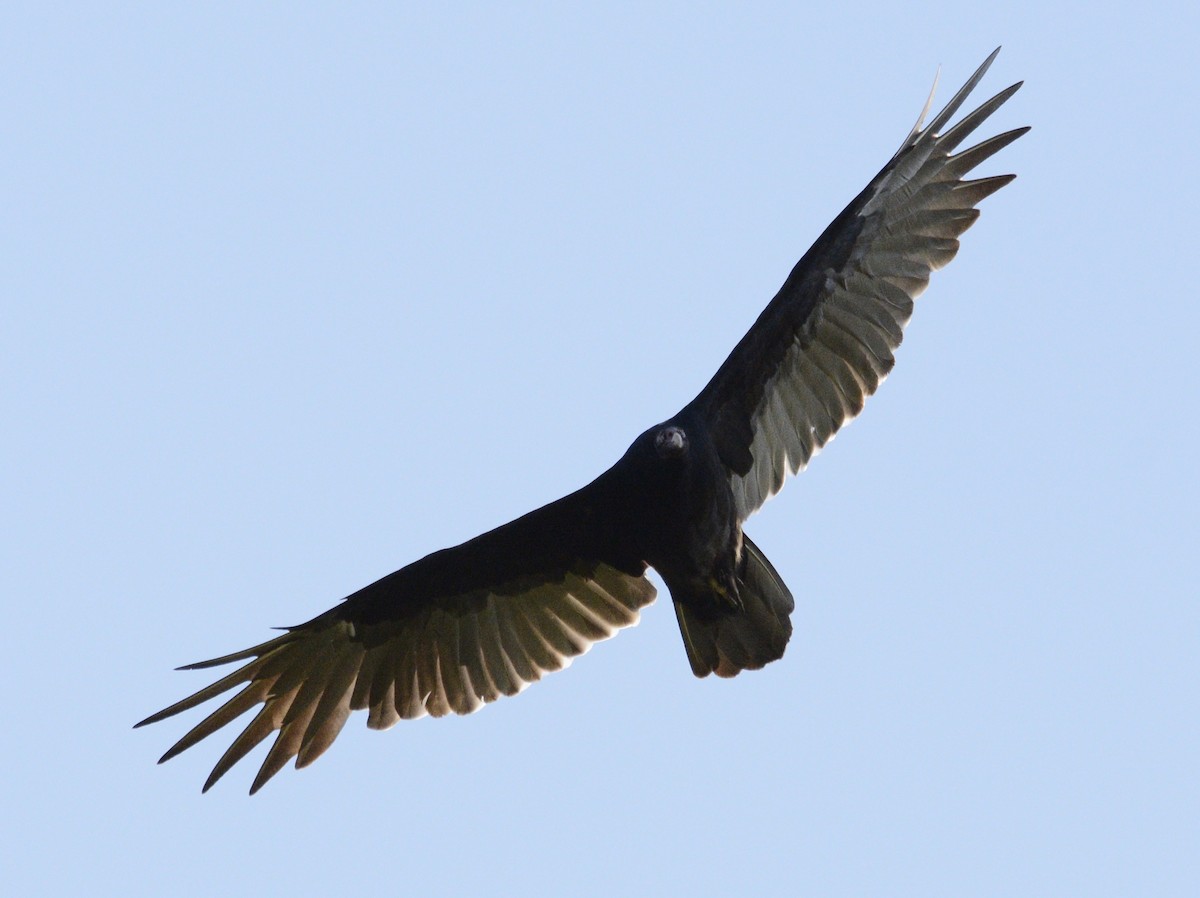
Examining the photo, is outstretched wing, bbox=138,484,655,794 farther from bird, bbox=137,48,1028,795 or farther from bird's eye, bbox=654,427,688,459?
bird's eye, bbox=654,427,688,459

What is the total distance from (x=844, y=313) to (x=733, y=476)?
0.92 metres

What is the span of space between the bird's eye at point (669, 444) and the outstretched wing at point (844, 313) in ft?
1.41

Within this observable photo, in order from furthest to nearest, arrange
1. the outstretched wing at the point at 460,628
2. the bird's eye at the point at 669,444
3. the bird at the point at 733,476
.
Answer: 1. the outstretched wing at the point at 460,628
2. the bird at the point at 733,476
3. the bird's eye at the point at 669,444

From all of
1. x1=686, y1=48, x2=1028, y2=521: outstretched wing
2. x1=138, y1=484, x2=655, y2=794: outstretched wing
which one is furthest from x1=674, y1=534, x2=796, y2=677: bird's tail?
x1=138, y1=484, x2=655, y2=794: outstretched wing

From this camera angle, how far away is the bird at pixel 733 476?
796 cm

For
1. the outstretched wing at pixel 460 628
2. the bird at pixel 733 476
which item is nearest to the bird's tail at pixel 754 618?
the bird at pixel 733 476

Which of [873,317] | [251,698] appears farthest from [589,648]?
[873,317]

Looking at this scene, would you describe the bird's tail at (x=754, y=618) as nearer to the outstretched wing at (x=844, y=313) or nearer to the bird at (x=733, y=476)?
the bird at (x=733, y=476)

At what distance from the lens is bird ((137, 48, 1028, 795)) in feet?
26.1

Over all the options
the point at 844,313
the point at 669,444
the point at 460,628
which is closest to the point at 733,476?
the point at 669,444

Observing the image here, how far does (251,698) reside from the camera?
27.7ft

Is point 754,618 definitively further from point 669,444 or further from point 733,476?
point 669,444

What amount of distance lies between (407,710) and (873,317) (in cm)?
303

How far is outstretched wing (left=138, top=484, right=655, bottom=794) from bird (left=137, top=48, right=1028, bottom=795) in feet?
0.05
